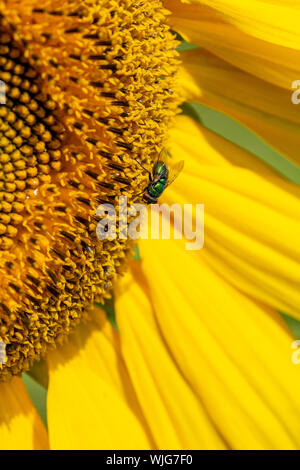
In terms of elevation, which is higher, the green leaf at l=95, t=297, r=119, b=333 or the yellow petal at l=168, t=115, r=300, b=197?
the yellow petal at l=168, t=115, r=300, b=197

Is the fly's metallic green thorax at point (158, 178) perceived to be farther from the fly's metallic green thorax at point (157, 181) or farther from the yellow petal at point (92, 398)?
the yellow petal at point (92, 398)

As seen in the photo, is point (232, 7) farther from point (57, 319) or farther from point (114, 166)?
point (57, 319)

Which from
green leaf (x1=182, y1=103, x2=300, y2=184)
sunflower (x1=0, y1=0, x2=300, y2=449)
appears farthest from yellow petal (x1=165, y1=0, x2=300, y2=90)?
green leaf (x1=182, y1=103, x2=300, y2=184)

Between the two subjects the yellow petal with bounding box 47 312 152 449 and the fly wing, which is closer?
the fly wing

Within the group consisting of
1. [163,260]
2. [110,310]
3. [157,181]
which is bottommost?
[110,310]

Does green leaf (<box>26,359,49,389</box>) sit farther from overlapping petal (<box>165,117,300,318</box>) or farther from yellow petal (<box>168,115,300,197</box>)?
yellow petal (<box>168,115,300,197</box>)

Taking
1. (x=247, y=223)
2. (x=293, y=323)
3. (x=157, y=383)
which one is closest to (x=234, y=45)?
(x=247, y=223)

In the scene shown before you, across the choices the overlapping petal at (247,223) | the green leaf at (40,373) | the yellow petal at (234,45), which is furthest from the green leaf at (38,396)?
the yellow petal at (234,45)

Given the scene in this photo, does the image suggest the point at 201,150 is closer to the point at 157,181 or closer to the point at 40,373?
the point at 157,181
